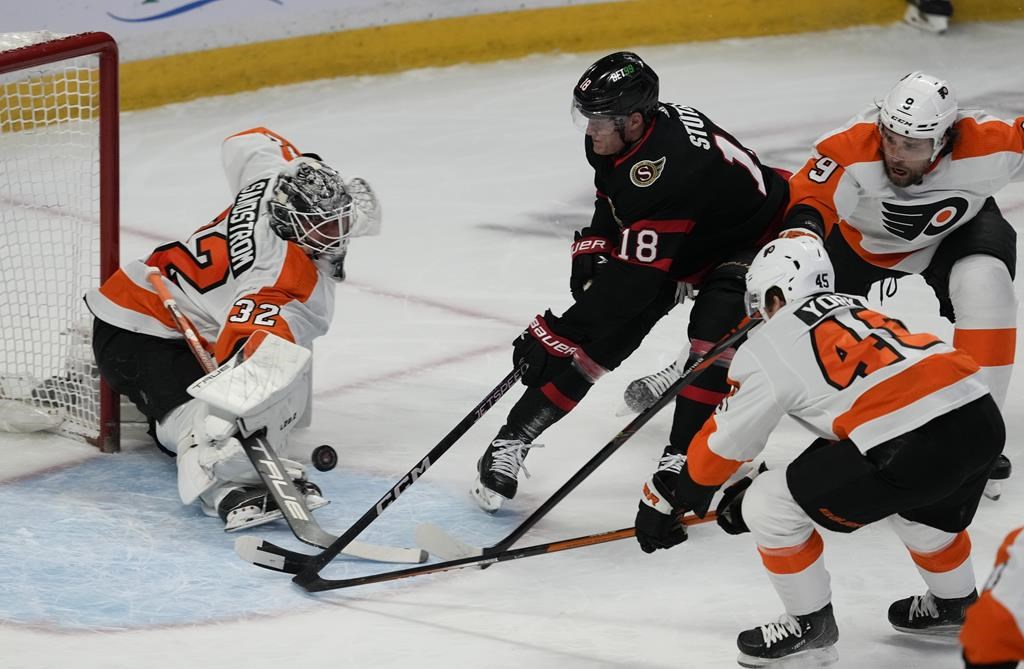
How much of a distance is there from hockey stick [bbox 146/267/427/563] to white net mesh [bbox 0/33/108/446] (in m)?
0.54

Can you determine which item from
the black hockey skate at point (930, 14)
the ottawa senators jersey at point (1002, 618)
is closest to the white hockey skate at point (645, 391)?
the ottawa senators jersey at point (1002, 618)

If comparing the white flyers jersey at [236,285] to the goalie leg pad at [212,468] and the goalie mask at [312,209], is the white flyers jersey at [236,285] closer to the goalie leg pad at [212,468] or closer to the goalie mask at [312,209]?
the goalie mask at [312,209]

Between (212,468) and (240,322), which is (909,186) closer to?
(240,322)

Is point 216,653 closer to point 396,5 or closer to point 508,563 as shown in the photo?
point 508,563

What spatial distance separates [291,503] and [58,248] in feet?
4.76

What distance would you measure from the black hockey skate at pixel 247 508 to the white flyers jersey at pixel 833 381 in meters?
1.11

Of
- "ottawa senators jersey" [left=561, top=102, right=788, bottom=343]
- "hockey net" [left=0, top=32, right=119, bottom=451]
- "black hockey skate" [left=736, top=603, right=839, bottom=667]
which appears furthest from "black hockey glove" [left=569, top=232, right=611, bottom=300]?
"hockey net" [left=0, top=32, right=119, bottom=451]

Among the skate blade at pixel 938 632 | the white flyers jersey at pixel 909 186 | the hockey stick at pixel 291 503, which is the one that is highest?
the white flyers jersey at pixel 909 186

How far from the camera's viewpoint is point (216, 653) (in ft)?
9.00

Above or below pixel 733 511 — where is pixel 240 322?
below

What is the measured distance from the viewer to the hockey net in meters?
3.62

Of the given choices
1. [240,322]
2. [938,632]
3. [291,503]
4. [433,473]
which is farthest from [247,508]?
[938,632]

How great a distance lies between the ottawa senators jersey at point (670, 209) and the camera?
3.18 m

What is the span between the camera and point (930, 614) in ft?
9.11
